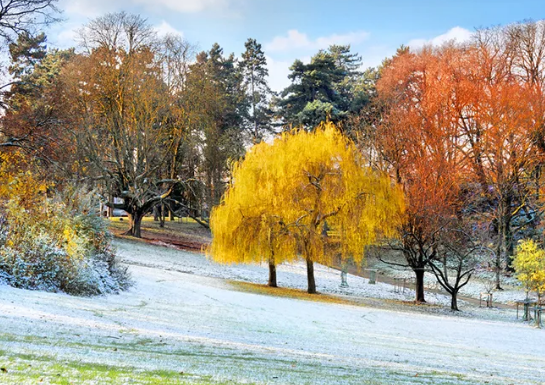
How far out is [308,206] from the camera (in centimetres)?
1836

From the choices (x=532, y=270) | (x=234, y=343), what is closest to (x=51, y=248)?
(x=234, y=343)

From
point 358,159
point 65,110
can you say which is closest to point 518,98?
point 358,159

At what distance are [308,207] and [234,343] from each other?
11525 millimetres

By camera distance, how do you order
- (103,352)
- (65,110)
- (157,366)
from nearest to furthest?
(157,366) → (103,352) → (65,110)

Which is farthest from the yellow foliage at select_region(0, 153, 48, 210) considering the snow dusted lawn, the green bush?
the snow dusted lawn

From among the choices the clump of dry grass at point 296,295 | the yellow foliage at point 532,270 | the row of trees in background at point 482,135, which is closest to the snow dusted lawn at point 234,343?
the clump of dry grass at point 296,295

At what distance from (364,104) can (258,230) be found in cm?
2920

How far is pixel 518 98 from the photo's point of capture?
3022cm

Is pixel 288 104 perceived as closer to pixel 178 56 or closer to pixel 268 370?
pixel 178 56

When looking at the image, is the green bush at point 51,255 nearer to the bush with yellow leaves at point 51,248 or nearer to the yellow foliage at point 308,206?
the bush with yellow leaves at point 51,248

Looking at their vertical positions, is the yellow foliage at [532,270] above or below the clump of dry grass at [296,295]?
above

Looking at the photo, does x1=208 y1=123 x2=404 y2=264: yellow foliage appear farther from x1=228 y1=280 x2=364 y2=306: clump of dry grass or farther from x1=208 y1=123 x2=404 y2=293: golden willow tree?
x1=228 y1=280 x2=364 y2=306: clump of dry grass

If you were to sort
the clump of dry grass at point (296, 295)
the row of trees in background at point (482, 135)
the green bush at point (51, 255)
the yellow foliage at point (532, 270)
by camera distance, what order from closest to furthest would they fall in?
the green bush at point (51, 255)
the clump of dry grass at point (296, 295)
the yellow foliage at point (532, 270)
the row of trees in background at point (482, 135)

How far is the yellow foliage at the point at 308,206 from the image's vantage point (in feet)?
58.6
